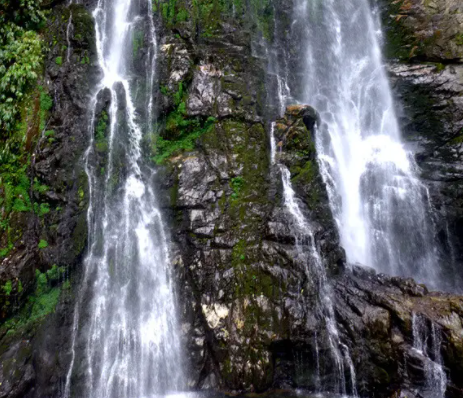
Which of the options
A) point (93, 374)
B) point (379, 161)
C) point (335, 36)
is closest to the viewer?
point (93, 374)

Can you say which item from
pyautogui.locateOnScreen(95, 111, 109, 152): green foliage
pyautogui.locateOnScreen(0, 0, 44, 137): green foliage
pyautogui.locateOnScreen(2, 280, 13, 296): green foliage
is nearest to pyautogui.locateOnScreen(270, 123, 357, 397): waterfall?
pyautogui.locateOnScreen(95, 111, 109, 152): green foliage

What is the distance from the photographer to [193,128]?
11.6 m

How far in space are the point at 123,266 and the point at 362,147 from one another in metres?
11.2

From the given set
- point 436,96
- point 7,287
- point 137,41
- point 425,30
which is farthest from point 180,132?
point 425,30

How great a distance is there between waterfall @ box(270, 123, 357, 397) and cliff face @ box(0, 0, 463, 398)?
16 centimetres

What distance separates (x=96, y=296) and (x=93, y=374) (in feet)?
6.85

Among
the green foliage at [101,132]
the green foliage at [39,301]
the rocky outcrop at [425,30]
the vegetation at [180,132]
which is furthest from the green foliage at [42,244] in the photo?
the rocky outcrop at [425,30]

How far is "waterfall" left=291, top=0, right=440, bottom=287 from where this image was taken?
1277 centimetres

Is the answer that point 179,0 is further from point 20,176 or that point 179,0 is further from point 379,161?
point 379,161

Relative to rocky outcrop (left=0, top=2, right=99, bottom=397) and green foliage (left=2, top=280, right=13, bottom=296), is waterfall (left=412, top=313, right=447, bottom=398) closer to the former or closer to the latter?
rocky outcrop (left=0, top=2, right=99, bottom=397)

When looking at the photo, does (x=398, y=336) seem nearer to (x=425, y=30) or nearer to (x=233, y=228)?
(x=233, y=228)

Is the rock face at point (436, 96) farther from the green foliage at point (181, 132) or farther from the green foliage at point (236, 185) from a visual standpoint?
the green foliage at point (181, 132)

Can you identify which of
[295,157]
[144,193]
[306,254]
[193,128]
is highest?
[193,128]

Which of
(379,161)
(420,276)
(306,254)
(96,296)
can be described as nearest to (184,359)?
(96,296)
